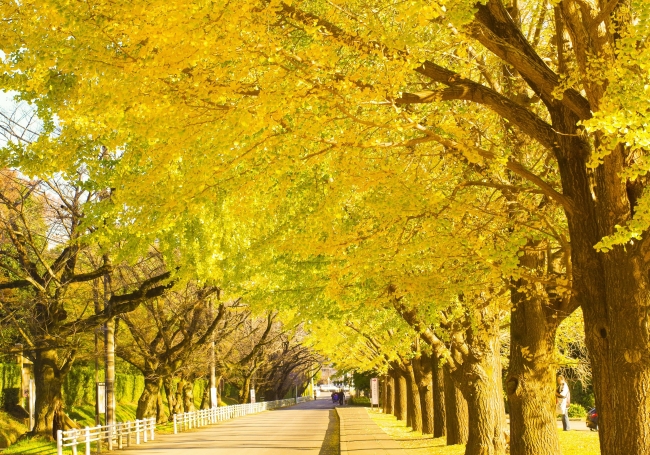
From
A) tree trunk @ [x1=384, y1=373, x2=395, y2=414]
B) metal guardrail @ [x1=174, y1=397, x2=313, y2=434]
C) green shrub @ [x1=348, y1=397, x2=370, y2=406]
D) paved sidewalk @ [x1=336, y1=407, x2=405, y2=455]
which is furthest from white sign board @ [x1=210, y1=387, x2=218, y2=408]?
green shrub @ [x1=348, y1=397, x2=370, y2=406]

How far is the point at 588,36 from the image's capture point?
729cm

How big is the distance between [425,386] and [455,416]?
7.01m

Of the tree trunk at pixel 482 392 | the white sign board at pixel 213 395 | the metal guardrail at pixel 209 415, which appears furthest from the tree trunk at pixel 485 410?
the white sign board at pixel 213 395

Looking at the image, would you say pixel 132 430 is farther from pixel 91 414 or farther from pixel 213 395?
pixel 91 414

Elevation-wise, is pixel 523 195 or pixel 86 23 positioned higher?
pixel 86 23

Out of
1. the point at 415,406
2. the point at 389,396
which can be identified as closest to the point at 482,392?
the point at 415,406

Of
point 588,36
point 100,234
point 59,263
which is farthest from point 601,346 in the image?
point 59,263

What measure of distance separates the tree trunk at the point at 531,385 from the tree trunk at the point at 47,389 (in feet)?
54.1

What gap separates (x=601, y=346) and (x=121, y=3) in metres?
5.52

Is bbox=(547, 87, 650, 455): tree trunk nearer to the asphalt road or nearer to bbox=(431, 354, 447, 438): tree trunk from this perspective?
the asphalt road

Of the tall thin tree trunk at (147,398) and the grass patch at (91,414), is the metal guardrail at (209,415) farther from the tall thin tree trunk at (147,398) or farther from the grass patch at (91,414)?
the grass patch at (91,414)

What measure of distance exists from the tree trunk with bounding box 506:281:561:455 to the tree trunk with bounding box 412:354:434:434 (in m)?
15.3

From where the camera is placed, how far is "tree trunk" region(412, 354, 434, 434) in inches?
1106

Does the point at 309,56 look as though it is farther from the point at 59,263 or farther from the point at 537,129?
the point at 59,263
